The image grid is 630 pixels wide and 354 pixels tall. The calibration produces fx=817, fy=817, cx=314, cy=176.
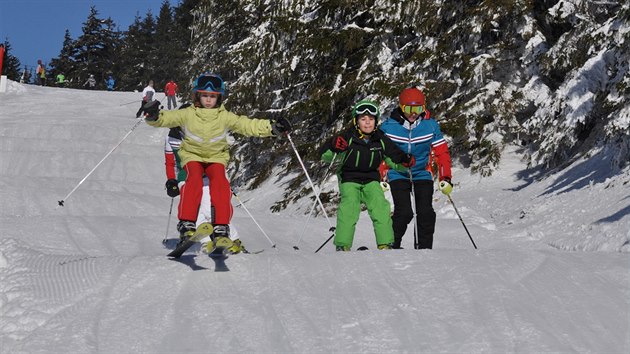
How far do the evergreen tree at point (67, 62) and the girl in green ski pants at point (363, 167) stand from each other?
61.9 metres

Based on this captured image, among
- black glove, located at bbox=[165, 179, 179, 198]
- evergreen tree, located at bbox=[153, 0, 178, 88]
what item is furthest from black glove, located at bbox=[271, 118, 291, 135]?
evergreen tree, located at bbox=[153, 0, 178, 88]

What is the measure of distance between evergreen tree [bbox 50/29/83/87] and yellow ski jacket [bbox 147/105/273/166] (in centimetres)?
6222

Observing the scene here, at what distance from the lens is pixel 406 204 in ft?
28.6

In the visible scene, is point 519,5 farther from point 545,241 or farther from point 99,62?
point 99,62

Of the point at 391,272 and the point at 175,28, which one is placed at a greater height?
the point at 175,28

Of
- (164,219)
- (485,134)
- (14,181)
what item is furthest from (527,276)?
(14,181)

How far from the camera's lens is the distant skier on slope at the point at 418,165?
28.3 feet

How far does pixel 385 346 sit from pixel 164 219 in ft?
25.1

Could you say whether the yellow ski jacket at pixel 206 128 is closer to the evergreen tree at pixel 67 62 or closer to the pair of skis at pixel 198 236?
the pair of skis at pixel 198 236

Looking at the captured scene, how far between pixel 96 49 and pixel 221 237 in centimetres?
6754

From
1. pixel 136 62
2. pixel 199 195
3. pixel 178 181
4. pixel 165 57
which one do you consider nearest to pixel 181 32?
pixel 165 57

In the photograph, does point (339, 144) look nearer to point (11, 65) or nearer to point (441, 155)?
point (441, 155)

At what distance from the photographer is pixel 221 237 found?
→ 646 cm

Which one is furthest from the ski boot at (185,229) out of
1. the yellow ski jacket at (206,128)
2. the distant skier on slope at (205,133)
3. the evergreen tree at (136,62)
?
the evergreen tree at (136,62)
